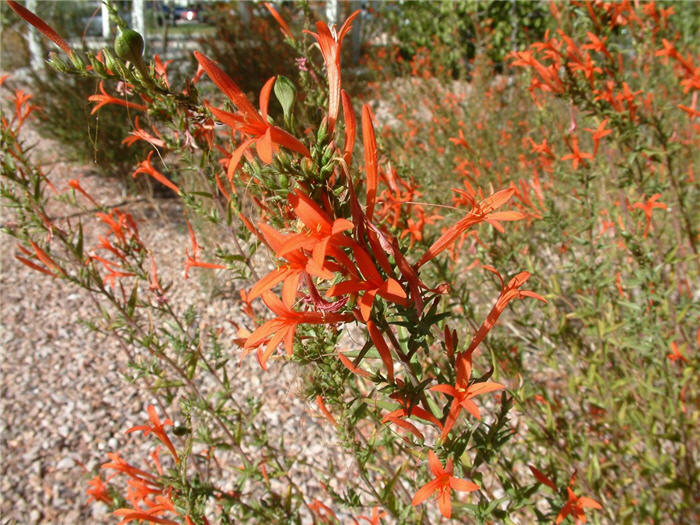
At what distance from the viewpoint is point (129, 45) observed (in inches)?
33.7

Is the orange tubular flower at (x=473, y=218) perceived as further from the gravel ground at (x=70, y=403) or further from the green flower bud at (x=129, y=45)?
the gravel ground at (x=70, y=403)

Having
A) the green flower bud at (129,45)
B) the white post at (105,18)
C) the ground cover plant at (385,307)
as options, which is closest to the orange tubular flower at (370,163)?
the ground cover plant at (385,307)

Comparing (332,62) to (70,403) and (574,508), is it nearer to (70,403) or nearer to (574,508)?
(574,508)

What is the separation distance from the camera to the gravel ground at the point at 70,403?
2.90 m

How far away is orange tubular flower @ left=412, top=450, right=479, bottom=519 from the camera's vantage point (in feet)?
3.04

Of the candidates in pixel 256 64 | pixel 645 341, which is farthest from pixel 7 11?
pixel 645 341

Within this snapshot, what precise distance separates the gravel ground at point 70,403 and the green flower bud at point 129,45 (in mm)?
1584

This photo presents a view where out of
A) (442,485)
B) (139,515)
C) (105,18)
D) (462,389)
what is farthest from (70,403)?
(462,389)

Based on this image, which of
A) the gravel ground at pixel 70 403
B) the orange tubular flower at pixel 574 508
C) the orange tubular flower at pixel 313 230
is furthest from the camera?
the gravel ground at pixel 70 403

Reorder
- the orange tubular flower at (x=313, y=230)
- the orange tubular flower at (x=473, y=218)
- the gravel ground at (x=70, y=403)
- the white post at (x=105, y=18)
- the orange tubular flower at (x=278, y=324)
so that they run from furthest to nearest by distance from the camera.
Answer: the gravel ground at (x=70, y=403) < the white post at (x=105, y=18) < the orange tubular flower at (x=473, y=218) < the orange tubular flower at (x=278, y=324) < the orange tubular flower at (x=313, y=230)

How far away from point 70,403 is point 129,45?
3487 millimetres

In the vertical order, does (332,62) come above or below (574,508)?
above

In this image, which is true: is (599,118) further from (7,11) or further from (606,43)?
(7,11)

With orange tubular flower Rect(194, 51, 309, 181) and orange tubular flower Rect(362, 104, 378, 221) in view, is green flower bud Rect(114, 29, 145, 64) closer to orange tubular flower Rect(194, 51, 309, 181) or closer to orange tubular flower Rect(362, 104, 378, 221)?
orange tubular flower Rect(194, 51, 309, 181)
